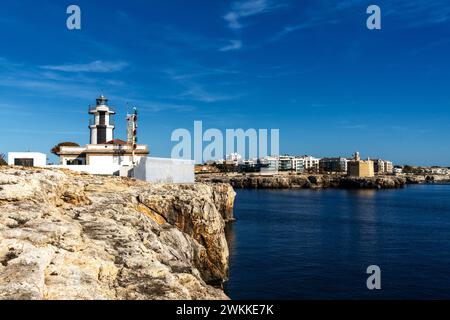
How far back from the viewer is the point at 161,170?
49.8 meters

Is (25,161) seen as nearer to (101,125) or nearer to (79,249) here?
(101,125)

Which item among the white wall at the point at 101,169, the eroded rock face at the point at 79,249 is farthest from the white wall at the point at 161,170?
the eroded rock face at the point at 79,249

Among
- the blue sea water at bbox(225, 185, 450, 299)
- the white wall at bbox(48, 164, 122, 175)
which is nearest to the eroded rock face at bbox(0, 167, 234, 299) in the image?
the blue sea water at bbox(225, 185, 450, 299)

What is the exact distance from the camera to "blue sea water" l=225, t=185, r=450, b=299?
101 ft

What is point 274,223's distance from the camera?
65.8 meters

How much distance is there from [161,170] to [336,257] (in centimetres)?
2259

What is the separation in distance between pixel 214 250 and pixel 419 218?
53.0 metres

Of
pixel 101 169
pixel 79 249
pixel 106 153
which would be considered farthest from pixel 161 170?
pixel 79 249

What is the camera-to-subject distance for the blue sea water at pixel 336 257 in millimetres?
30750

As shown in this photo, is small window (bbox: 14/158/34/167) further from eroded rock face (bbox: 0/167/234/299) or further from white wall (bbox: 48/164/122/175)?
eroded rock face (bbox: 0/167/234/299)

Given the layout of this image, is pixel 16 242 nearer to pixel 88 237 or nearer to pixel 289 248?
pixel 88 237

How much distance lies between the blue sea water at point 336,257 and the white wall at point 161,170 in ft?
35.7

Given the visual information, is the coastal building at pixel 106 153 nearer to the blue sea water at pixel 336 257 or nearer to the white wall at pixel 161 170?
the white wall at pixel 161 170

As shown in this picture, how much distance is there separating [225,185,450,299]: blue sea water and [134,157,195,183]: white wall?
10884 millimetres
